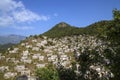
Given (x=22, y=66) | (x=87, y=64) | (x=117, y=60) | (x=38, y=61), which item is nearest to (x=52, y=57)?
(x=38, y=61)

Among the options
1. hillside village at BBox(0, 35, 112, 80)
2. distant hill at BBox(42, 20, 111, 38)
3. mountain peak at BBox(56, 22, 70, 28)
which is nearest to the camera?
distant hill at BBox(42, 20, 111, 38)

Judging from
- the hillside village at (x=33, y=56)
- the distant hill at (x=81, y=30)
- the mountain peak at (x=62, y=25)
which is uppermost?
the mountain peak at (x=62, y=25)

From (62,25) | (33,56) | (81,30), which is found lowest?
(33,56)

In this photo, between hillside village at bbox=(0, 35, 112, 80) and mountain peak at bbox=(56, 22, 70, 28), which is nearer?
hillside village at bbox=(0, 35, 112, 80)

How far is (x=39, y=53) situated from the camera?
58000mm

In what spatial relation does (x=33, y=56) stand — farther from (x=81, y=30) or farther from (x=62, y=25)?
(x=62, y=25)

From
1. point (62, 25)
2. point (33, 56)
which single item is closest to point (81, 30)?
point (33, 56)

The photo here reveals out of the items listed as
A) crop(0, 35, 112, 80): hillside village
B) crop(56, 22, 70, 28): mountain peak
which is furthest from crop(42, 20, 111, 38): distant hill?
crop(0, 35, 112, 80): hillside village

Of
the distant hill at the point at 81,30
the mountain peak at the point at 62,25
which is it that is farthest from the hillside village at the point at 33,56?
the mountain peak at the point at 62,25

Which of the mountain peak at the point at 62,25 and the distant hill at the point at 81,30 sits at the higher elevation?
the mountain peak at the point at 62,25

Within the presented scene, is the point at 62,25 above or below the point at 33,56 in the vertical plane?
above

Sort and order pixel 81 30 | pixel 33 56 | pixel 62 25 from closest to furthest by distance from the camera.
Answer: pixel 33 56 → pixel 81 30 → pixel 62 25

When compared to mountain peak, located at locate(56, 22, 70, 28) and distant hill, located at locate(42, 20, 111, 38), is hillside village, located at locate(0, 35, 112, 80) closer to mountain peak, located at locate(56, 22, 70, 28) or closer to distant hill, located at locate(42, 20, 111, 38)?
distant hill, located at locate(42, 20, 111, 38)

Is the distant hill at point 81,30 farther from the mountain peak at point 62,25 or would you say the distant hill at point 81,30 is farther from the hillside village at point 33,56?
the hillside village at point 33,56
